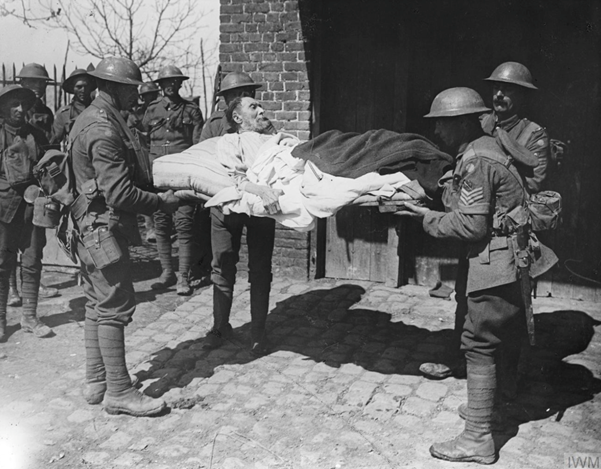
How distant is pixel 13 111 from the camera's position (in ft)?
20.5

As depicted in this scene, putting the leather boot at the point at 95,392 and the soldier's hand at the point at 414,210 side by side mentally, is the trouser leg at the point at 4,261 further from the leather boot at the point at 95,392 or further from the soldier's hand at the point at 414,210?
the soldier's hand at the point at 414,210

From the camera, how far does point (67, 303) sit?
7367 millimetres

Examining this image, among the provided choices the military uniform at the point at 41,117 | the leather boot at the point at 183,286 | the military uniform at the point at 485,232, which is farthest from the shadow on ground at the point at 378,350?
the military uniform at the point at 41,117

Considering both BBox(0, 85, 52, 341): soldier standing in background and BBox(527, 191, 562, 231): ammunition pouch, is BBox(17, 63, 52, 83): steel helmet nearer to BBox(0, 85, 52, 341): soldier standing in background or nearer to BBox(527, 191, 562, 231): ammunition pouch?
BBox(0, 85, 52, 341): soldier standing in background

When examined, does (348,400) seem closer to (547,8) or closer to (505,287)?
(505,287)

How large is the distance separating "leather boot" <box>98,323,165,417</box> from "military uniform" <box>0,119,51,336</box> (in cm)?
189

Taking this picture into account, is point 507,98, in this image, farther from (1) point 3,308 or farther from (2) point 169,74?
(1) point 3,308

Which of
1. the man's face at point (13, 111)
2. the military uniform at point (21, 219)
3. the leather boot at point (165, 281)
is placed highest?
the man's face at point (13, 111)

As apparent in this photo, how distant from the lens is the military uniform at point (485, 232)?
392cm

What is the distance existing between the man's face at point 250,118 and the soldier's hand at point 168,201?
3.46 feet

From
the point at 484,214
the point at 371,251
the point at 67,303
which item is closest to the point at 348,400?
the point at 484,214

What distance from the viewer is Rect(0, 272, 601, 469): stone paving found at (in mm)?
4242

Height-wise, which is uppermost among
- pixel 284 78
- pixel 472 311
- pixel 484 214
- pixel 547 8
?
pixel 547 8

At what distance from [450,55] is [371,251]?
2379 millimetres
